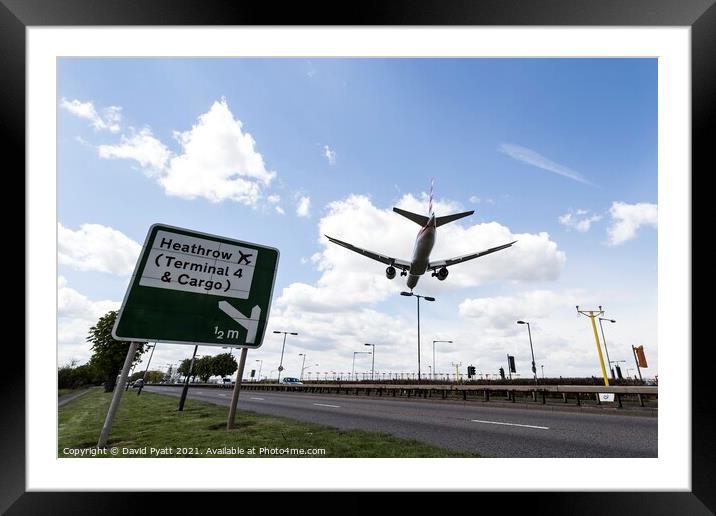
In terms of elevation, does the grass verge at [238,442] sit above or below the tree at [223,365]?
above

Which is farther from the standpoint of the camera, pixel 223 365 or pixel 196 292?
pixel 223 365

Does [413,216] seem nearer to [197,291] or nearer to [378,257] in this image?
[378,257]

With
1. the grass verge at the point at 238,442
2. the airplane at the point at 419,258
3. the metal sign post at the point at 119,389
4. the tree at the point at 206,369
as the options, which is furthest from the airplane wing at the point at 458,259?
the tree at the point at 206,369

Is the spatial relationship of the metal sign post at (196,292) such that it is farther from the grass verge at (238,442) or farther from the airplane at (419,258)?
the airplane at (419,258)

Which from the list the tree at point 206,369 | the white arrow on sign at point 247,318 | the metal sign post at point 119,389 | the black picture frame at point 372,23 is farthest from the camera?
the tree at point 206,369

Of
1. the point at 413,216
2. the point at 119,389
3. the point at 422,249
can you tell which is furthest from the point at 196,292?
the point at 413,216

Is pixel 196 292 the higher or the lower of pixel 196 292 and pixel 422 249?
the lower

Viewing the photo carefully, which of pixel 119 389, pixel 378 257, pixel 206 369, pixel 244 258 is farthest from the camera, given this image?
pixel 206 369
